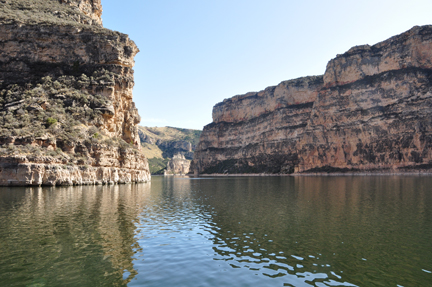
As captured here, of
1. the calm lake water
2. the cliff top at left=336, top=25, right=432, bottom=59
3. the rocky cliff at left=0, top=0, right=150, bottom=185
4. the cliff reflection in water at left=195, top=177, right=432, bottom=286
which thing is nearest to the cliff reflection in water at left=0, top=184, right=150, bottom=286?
the calm lake water

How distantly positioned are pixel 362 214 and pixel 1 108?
68390mm

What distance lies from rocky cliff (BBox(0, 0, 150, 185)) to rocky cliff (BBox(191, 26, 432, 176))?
10929 cm

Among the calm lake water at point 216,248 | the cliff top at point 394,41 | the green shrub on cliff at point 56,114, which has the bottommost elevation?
the calm lake water at point 216,248

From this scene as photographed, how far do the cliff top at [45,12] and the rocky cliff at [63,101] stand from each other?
25 centimetres

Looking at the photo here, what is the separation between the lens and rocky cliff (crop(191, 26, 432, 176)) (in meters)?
124

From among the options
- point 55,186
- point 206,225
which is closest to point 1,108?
point 55,186

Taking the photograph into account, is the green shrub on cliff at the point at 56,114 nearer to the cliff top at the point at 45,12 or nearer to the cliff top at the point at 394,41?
the cliff top at the point at 45,12

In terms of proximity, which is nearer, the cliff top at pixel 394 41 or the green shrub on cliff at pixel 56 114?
the green shrub on cliff at pixel 56 114

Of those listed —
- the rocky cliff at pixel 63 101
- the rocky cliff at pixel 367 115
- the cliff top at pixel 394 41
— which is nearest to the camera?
the rocky cliff at pixel 63 101

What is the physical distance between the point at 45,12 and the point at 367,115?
14355cm

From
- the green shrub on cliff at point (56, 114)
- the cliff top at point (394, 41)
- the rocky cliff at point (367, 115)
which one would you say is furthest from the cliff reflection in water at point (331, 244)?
the cliff top at point (394, 41)

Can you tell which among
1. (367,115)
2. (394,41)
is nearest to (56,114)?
(367,115)

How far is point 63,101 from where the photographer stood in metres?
64.1

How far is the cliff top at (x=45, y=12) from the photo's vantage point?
239ft
